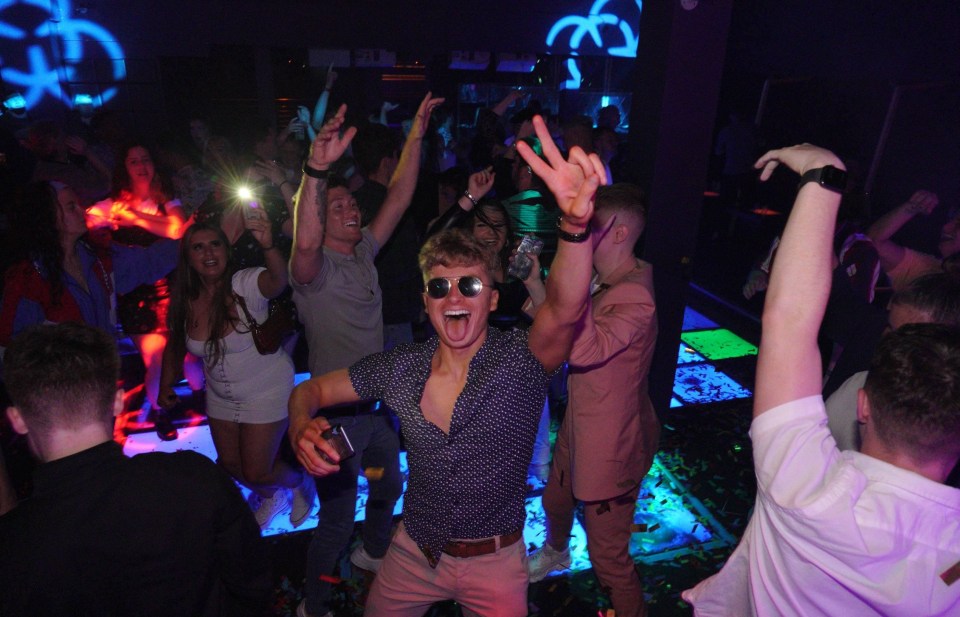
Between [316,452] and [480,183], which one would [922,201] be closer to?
[480,183]

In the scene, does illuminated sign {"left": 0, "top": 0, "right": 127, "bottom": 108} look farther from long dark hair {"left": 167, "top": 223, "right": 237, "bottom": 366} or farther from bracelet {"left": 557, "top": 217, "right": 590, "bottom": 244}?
bracelet {"left": 557, "top": 217, "right": 590, "bottom": 244}

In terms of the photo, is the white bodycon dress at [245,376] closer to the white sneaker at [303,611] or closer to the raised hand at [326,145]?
the raised hand at [326,145]

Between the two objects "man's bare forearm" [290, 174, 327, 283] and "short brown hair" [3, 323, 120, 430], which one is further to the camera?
"man's bare forearm" [290, 174, 327, 283]

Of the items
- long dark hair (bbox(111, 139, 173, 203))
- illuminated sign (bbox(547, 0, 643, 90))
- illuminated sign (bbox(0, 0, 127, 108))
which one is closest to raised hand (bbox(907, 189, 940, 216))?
long dark hair (bbox(111, 139, 173, 203))

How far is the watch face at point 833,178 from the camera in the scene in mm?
1426

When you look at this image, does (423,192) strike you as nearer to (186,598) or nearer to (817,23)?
(186,598)

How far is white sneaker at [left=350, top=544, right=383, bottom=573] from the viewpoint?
3.39 metres

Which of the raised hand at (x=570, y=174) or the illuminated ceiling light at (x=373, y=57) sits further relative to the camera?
the illuminated ceiling light at (x=373, y=57)

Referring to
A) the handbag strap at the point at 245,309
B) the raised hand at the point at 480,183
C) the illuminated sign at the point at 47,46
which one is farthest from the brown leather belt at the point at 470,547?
the illuminated sign at the point at 47,46

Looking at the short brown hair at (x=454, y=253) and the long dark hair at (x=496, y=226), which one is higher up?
the short brown hair at (x=454, y=253)

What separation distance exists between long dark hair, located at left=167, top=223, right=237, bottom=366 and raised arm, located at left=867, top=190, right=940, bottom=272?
14.2 ft

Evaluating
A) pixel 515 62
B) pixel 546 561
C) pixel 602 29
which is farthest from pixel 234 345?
pixel 602 29

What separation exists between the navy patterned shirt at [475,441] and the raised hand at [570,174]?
0.62 metres

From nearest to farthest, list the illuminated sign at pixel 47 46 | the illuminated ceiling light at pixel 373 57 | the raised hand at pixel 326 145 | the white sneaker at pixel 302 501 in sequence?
the raised hand at pixel 326 145
the white sneaker at pixel 302 501
the illuminated sign at pixel 47 46
the illuminated ceiling light at pixel 373 57
